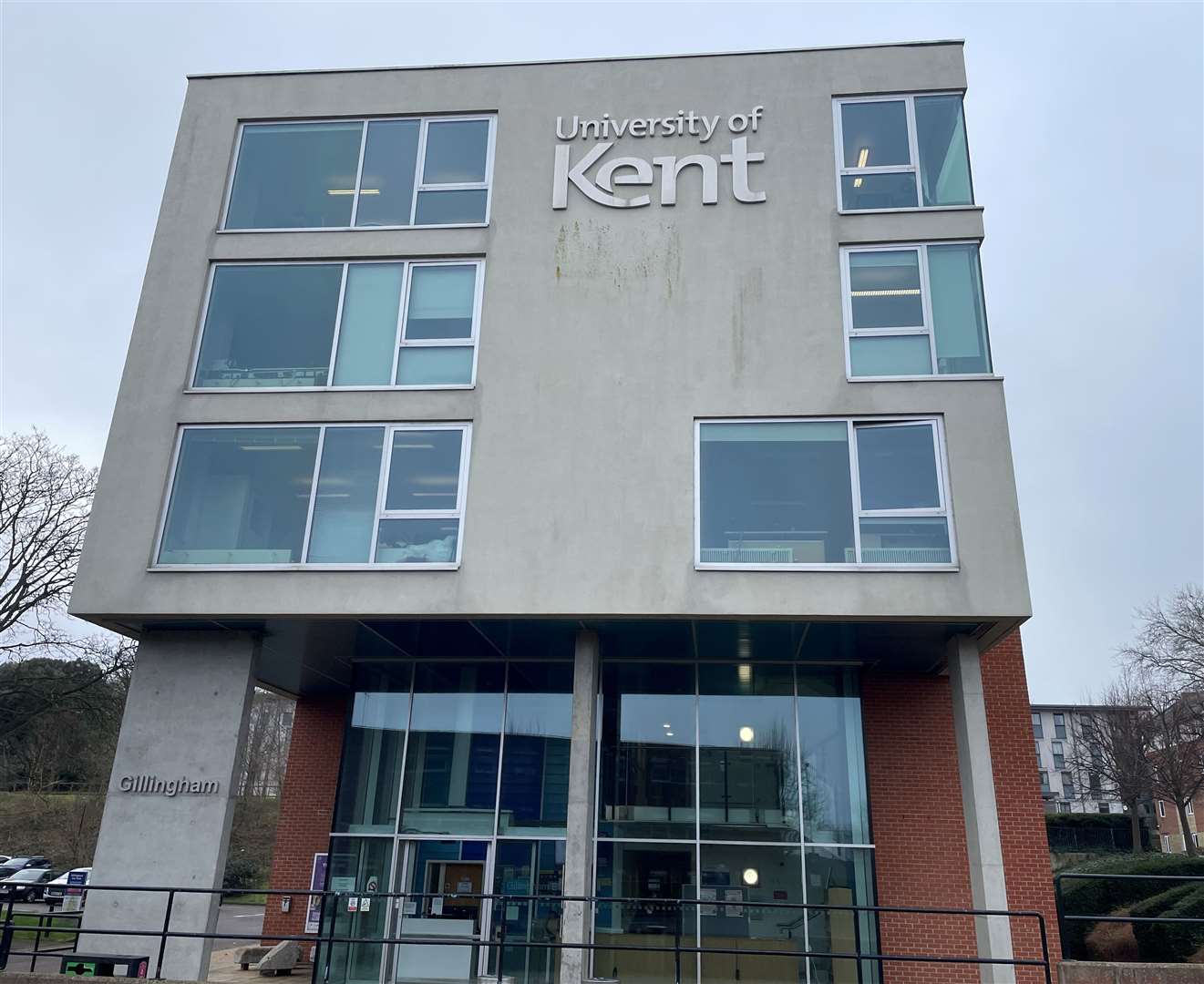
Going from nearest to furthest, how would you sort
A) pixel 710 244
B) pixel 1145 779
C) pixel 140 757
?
pixel 140 757, pixel 710 244, pixel 1145 779

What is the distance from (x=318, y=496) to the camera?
1258cm

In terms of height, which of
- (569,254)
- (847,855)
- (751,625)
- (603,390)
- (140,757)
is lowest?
(847,855)

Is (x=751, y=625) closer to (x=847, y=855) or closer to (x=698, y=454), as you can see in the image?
(x=698, y=454)

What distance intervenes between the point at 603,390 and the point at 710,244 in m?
2.68

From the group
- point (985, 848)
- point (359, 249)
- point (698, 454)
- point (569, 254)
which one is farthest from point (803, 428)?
point (359, 249)

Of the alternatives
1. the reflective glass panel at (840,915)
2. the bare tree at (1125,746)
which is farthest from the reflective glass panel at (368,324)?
the bare tree at (1125,746)

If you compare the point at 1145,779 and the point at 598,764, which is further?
the point at 1145,779

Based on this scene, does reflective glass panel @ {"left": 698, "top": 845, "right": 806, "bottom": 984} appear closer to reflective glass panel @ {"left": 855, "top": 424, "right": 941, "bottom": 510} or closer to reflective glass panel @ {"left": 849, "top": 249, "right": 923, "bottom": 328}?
reflective glass panel @ {"left": 855, "top": 424, "right": 941, "bottom": 510}

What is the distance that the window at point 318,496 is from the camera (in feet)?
40.3

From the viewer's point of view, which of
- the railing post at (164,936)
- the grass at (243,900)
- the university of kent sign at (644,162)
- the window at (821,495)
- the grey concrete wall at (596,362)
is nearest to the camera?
the railing post at (164,936)

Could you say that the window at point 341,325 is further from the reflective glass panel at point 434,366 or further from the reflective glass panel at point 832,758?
the reflective glass panel at point 832,758

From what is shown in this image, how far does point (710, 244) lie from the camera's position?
13.3 meters

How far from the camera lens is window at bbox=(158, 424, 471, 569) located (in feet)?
40.3

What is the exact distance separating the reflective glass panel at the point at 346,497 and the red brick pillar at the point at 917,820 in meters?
7.83
